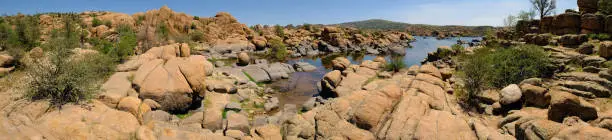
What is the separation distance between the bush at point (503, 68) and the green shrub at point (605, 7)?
1997 cm

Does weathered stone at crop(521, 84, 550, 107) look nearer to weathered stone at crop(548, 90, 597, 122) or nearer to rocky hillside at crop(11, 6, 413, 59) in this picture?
weathered stone at crop(548, 90, 597, 122)

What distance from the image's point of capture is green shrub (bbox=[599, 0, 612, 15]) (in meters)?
30.6

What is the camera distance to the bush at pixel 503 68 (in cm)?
1645

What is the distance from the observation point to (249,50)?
5272 centimetres

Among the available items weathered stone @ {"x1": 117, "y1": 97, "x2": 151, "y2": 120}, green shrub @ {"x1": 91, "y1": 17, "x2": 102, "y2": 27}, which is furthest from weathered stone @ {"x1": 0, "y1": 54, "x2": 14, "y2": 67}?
green shrub @ {"x1": 91, "y1": 17, "x2": 102, "y2": 27}

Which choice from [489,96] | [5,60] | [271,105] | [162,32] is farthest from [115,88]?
[162,32]

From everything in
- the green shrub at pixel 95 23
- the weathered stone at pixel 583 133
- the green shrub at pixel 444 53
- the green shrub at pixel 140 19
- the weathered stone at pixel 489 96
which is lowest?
the weathered stone at pixel 489 96

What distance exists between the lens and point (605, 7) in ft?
105

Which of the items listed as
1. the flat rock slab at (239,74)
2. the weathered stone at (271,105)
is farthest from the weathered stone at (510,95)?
the flat rock slab at (239,74)

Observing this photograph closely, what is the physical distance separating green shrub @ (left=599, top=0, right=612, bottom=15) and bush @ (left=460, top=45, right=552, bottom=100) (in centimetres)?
1997

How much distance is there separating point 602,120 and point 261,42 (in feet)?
166

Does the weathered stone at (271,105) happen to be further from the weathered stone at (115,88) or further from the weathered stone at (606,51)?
the weathered stone at (606,51)

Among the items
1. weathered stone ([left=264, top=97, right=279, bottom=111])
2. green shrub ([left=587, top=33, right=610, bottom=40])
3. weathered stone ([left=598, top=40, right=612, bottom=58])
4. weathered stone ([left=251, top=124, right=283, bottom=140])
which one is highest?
green shrub ([left=587, top=33, right=610, bottom=40])

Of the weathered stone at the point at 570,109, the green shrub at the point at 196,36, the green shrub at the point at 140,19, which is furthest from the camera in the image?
the green shrub at the point at 140,19
